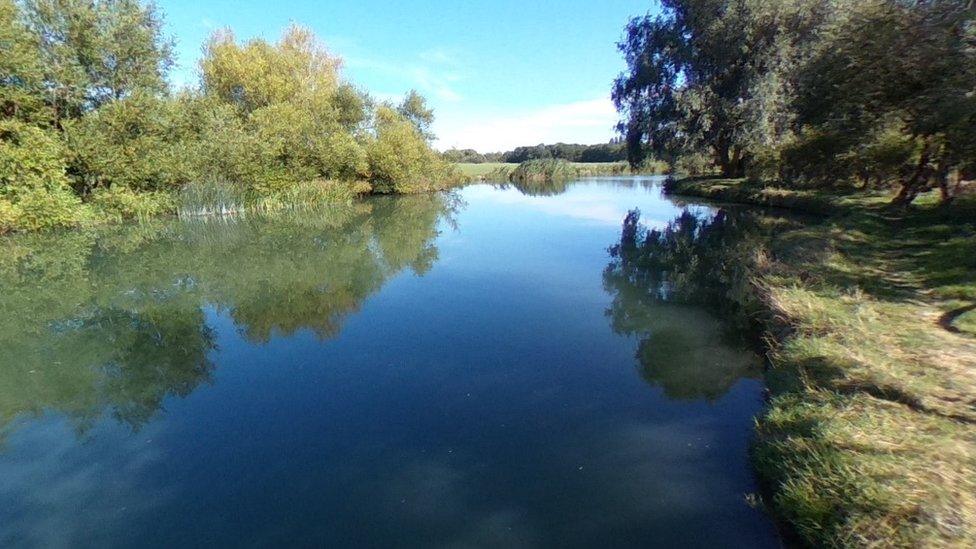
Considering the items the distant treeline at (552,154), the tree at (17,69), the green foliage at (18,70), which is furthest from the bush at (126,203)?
the distant treeline at (552,154)

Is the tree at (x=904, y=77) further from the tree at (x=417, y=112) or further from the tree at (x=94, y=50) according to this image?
the tree at (x=417, y=112)

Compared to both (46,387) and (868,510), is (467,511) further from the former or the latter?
(46,387)

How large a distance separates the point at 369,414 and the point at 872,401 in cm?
439

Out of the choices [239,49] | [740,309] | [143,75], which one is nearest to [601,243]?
[740,309]

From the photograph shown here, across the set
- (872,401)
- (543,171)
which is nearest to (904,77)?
(872,401)

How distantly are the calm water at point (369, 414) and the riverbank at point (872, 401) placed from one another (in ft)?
1.34

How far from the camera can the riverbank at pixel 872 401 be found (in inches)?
108

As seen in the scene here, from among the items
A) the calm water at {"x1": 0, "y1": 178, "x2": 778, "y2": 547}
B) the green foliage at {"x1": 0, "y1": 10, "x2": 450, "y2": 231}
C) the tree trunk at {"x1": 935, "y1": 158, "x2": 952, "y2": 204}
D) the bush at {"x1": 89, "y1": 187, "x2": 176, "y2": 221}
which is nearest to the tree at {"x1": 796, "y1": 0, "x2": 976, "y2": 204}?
the tree trunk at {"x1": 935, "y1": 158, "x2": 952, "y2": 204}

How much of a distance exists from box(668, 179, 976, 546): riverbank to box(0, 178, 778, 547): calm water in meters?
0.41

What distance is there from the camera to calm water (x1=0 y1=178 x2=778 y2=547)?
338 cm

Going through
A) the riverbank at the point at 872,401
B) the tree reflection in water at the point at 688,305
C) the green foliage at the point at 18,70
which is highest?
the green foliage at the point at 18,70

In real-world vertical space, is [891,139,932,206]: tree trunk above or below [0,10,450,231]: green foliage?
below

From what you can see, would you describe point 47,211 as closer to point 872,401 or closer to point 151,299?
point 151,299

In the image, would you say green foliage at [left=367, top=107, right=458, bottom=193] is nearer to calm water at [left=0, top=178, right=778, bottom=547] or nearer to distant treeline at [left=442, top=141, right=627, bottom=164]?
calm water at [left=0, top=178, right=778, bottom=547]
